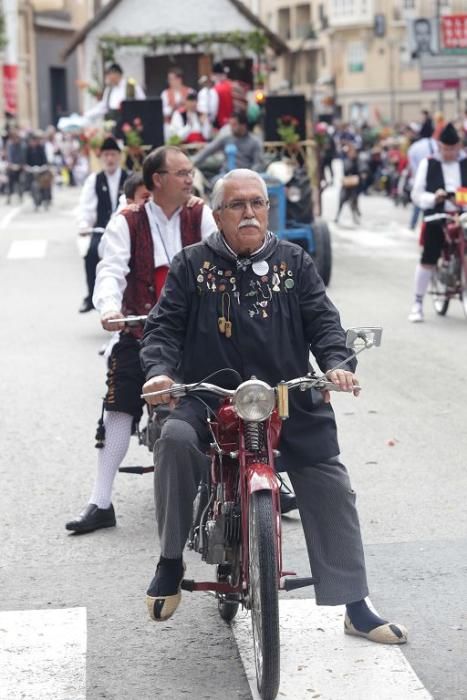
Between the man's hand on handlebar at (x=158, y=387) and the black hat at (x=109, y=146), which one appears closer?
the man's hand on handlebar at (x=158, y=387)

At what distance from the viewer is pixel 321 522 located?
5102 millimetres

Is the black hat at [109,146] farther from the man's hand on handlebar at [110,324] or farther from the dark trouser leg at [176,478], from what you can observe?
the dark trouser leg at [176,478]

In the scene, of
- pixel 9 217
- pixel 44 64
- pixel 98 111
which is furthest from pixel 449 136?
pixel 44 64

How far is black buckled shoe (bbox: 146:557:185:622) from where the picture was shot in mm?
5121

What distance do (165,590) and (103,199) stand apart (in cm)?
843

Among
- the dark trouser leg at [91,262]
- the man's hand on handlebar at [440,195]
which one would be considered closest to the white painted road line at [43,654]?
the dark trouser leg at [91,262]

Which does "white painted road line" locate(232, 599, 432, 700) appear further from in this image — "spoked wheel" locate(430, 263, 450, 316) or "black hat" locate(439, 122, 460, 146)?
"spoked wheel" locate(430, 263, 450, 316)

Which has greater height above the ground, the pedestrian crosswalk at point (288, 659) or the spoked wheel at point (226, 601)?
the spoked wheel at point (226, 601)

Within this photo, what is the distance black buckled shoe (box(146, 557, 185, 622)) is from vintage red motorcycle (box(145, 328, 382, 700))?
0.16ft

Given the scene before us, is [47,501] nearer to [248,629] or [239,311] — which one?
[248,629]

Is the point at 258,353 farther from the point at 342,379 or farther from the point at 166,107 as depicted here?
the point at 166,107

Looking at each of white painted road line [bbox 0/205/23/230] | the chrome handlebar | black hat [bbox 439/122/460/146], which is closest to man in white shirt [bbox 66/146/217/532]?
the chrome handlebar

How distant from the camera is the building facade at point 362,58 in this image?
86.5m

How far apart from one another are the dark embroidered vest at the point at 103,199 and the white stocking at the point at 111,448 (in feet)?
21.2
